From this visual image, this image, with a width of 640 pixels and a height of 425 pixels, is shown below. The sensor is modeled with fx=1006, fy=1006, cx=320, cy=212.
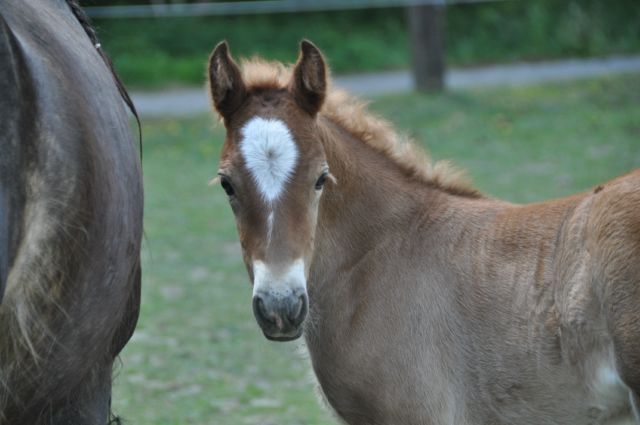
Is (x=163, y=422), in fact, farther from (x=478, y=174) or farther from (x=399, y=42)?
(x=399, y=42)

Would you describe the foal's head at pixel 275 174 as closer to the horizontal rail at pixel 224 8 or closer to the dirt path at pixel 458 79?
the dirt path at pixel 458 79

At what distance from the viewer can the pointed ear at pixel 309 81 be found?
12.0 ft

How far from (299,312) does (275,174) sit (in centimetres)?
48

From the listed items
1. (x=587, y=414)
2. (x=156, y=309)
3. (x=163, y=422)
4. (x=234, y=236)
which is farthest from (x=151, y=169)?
(x=587, y=414)

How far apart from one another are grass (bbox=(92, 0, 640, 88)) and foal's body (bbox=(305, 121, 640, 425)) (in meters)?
12.4

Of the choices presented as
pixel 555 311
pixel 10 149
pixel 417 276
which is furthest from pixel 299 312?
pixel 10 149

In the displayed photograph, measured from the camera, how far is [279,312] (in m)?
3.24

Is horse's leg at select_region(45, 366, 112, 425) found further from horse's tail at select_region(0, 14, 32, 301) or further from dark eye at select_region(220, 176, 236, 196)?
dark eye at select_region(220, 176, 236, 196)

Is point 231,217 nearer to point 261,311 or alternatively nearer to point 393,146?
point 393,146

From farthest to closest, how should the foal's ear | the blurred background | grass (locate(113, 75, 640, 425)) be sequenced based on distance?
the blurred background, grass (locate(113, 75, 640, 425)), the foal's ear

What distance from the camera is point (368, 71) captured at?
1633cm

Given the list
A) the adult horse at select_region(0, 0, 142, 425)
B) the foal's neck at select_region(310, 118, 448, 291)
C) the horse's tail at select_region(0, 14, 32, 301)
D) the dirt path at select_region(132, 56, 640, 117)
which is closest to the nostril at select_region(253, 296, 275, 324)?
the adult horse at select_region(0, 0, 142, 425)

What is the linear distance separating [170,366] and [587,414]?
10.8 ft

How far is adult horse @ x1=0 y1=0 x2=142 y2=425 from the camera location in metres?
2.28
